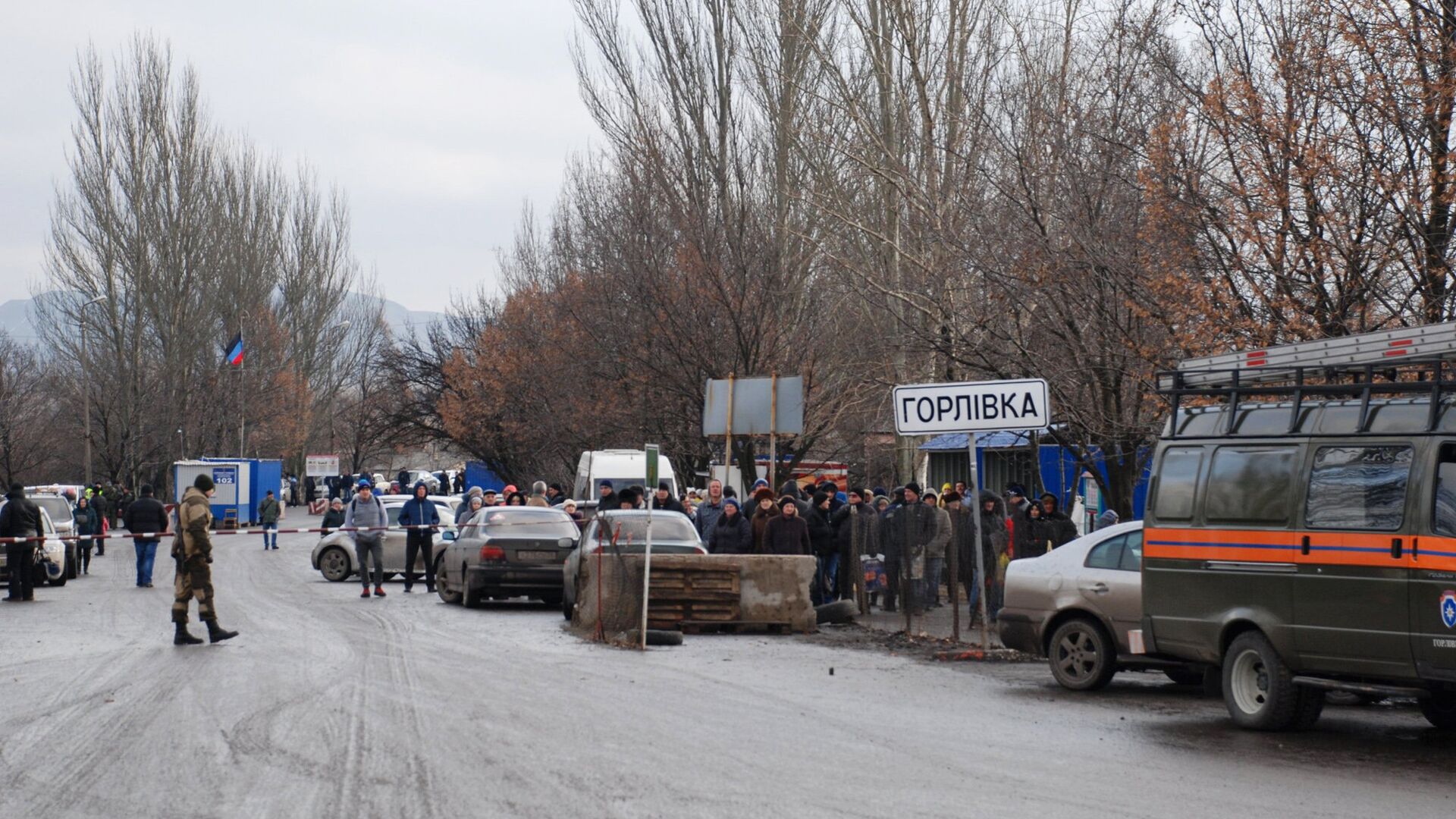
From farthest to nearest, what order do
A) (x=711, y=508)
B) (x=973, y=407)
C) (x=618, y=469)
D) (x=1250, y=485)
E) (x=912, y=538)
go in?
(x=618, y=469) → (x=711, y=508) → (x=912, y=538) → (x=973, y=407) → (x=1250, y=485)

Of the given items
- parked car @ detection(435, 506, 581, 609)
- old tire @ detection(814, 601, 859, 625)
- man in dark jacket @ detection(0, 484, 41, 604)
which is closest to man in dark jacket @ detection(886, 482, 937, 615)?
old tire @ detection(814, 601, 859, 625)

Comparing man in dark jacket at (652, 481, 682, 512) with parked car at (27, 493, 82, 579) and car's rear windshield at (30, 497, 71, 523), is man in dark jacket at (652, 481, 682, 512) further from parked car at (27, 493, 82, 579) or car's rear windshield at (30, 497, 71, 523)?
car's rear windshield at (30, 497, 71, 523)

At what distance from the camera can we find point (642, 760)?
29.9 feet

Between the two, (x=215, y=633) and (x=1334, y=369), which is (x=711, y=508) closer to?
(x=215, y=633)

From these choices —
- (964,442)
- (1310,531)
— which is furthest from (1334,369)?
(964,442)

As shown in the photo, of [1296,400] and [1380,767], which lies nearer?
[1380,767]

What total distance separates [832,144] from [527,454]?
84.3 feet

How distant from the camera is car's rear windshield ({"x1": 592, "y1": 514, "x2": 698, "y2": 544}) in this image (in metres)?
19.4

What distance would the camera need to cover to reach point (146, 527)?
89.9ft

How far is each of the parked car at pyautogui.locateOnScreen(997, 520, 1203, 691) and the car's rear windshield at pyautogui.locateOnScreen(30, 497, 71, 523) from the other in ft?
74.9

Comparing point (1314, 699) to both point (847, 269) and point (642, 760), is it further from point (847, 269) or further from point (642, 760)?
point (847, 269)

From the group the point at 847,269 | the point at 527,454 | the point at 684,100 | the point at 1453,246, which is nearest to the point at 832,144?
the point at 847,269

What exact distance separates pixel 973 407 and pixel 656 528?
568 cm

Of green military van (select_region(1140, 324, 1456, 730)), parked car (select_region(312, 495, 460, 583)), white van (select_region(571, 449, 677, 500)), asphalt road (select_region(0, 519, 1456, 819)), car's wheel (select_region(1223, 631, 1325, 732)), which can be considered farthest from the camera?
white van (select_region(571, 449, 677, 500))
